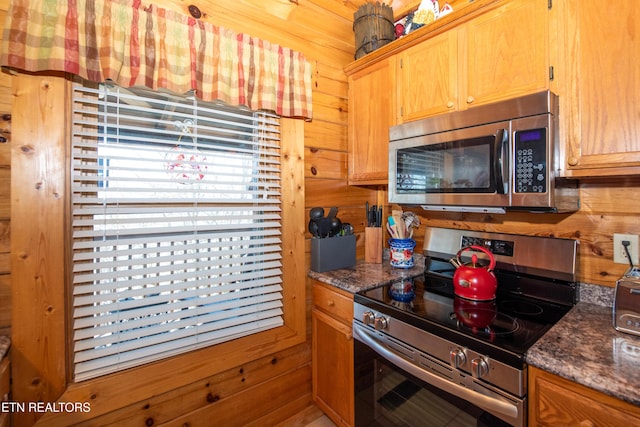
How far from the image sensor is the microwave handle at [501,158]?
3.76 ft

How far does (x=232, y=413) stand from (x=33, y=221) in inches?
52.4

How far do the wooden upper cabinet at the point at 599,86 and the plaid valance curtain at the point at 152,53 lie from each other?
1.25 metres

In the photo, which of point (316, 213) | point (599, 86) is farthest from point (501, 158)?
point (316, 213)

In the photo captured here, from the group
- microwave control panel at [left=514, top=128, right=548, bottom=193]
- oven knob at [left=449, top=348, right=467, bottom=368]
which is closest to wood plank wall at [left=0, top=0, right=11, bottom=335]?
oven knob at [left=449, top=348, right=467, bottom=368]

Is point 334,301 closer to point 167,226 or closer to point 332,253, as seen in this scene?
point 332,253

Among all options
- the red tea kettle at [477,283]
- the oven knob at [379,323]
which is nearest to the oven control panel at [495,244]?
the red tea kettle at [477,283]

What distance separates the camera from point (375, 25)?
1.83 m

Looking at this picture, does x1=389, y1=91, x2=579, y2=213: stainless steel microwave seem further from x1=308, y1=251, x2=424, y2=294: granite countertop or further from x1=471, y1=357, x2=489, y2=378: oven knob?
x1=471, y1=357, x2=489, y2=378: oven knob

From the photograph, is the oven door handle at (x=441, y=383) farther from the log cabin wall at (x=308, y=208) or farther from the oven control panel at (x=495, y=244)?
the oven control panel at (x=495, y=244)

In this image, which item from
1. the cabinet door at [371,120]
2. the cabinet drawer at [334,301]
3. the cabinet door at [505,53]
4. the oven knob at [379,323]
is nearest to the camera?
the cabinet door at [505,53]

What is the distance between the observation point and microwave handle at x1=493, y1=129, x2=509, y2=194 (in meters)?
1.15

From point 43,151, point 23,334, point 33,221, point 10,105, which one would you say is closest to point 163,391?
point 23,334

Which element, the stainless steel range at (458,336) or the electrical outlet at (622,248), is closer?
the stainless steel range at (458,336)

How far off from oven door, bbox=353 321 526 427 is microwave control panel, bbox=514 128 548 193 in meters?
0.74
